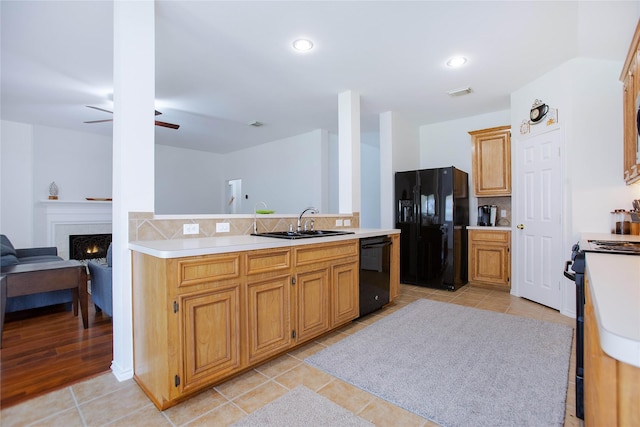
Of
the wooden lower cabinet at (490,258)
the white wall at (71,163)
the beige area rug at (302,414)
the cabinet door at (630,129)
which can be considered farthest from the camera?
the white wall at (71,163)

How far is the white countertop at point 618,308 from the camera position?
47 cm

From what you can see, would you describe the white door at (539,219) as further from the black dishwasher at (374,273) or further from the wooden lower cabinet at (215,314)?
the wooden lower cabinet at (215,314)

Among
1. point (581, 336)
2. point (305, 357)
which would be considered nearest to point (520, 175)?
point (581, 336)

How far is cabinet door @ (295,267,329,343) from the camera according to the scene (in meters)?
2.31

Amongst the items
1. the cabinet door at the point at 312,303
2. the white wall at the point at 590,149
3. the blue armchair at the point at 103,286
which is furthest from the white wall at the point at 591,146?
the blue armchair at the point at 103,286

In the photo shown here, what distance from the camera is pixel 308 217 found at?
10.7 feet

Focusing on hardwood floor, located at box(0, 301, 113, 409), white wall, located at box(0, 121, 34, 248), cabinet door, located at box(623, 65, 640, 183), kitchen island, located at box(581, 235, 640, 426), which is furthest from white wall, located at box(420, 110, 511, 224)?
white wall, located at box(0, 121, 34, 248)

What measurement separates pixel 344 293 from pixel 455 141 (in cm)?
367

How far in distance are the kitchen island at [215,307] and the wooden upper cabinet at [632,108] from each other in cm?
248

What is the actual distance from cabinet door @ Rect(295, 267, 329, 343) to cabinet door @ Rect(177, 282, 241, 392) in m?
0.55

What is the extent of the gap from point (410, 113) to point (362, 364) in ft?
12.8

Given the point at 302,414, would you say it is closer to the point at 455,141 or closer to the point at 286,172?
the point at 455,141

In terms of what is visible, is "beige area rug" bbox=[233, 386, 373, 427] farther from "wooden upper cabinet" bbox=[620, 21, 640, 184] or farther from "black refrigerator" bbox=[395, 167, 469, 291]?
"black refrigerator" bbox=[395, 167, 469, 291]

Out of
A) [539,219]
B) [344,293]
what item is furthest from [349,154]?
[539,219]
